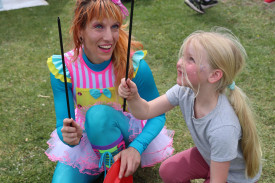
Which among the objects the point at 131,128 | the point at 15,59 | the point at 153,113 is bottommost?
the point at 15,59

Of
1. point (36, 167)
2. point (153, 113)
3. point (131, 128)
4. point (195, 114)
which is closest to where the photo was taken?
point (195, 114)

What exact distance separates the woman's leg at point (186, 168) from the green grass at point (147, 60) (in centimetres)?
28

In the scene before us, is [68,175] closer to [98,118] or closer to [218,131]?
[98,118]

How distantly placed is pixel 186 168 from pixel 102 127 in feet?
1.86

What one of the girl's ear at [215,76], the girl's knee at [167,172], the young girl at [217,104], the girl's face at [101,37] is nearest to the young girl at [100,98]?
the girl's face at [101,37]

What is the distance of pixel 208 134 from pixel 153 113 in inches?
14.9

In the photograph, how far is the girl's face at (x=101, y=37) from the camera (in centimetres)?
176

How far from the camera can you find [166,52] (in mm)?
3969

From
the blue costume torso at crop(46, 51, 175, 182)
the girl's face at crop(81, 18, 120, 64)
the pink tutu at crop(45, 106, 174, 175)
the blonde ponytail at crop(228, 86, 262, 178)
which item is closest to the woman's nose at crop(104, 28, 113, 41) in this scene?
the girl's face at crop(81, 18, 120, 64)

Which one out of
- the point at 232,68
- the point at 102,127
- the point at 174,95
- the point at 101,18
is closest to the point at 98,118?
the point at 102,127

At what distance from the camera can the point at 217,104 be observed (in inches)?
62.4

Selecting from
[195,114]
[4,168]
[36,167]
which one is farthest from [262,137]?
[4,168]

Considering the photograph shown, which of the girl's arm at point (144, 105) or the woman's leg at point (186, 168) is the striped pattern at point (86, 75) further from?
the woman's leg at point (186, 168)

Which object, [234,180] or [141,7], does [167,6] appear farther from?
[234,180]
